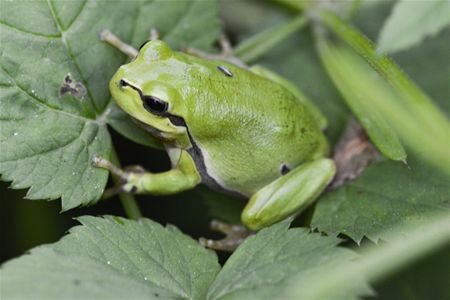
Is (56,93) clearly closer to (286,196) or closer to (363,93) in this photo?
(286,196)

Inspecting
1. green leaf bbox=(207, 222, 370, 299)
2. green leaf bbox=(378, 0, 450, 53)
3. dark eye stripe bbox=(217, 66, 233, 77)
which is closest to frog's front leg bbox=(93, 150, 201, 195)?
dark eye stripe bbox=(217, 66, 233, 77)

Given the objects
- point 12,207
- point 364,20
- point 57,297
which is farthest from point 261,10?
point 57,297

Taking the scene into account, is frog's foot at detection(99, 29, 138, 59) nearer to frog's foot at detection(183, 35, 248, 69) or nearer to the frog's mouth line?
the frog's mouth line

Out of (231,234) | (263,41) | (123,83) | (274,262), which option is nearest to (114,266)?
(274,262)

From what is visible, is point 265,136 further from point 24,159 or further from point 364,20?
point 364,20

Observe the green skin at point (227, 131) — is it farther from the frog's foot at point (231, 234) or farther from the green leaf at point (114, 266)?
the green leaf at point (114, 266)

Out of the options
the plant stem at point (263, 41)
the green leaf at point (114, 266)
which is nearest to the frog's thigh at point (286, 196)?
the green leaf at point (114, 266)
